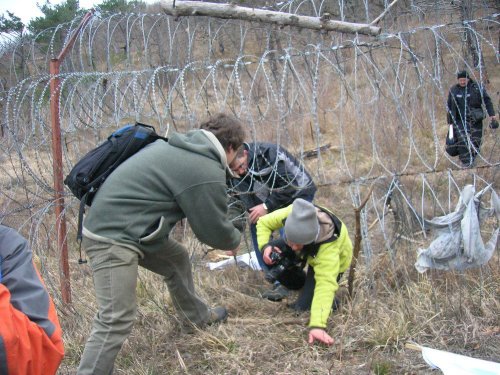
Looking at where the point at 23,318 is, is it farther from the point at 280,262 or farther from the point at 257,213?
the point at 257,213

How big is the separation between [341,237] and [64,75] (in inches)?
79.0

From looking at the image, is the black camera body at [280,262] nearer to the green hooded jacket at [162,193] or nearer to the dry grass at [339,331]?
the dry grass at [339,331]

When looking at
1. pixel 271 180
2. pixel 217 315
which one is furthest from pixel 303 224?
pixel 271 180

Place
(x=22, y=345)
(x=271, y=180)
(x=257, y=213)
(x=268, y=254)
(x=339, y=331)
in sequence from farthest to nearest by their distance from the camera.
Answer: (x=257, y=213)
(x=271, y=180)
(x=268, y=254)
(x=339, y=331)
(x=22, y=345)

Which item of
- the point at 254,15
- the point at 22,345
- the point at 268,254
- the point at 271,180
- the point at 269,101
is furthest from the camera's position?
the point at 271,180

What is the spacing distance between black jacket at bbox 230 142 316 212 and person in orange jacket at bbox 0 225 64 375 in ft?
6.98

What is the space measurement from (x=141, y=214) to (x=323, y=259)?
125 centimetres

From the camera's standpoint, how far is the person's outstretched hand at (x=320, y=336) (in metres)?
2.96

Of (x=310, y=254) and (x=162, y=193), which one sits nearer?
(x=162, y=193)

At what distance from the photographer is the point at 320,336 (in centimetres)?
297

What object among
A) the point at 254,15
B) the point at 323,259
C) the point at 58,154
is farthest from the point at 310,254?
the point at 58,154

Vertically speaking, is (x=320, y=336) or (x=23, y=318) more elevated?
(x=23, y=318)

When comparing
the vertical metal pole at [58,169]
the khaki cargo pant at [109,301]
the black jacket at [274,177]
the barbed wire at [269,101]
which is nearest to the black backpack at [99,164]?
the khaki cargo pant at [109,301]

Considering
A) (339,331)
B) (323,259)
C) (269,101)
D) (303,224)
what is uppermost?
(269,101)
